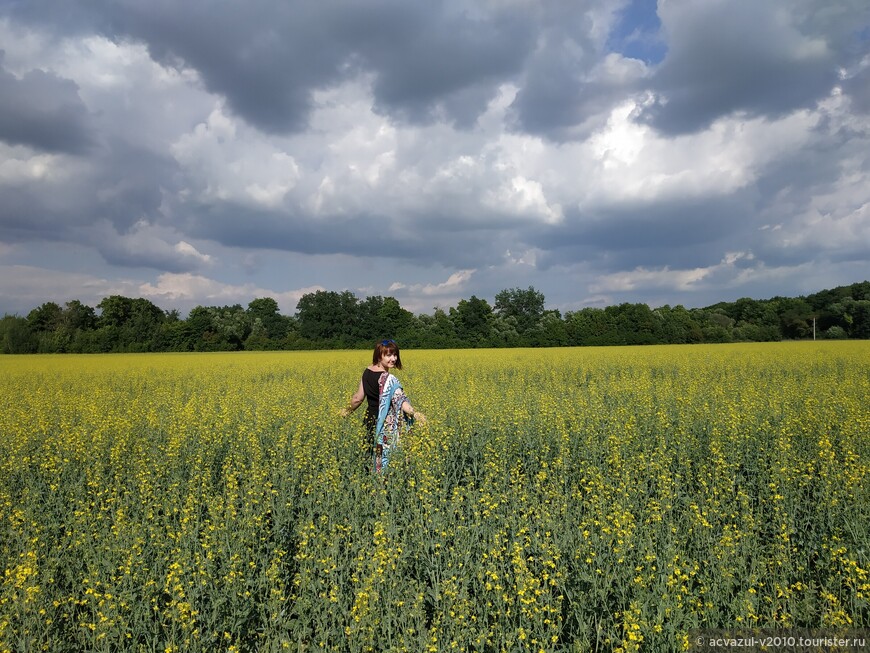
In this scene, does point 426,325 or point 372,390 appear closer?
point 372,390

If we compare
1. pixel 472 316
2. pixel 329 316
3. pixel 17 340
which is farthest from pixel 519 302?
pixel 17 340

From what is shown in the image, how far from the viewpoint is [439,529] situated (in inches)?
175

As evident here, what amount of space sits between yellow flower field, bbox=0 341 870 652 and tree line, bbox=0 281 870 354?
127 feet

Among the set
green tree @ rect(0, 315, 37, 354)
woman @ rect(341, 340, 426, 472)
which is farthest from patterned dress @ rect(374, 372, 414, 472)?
green tree @ rect(0, 315, 37, 354)

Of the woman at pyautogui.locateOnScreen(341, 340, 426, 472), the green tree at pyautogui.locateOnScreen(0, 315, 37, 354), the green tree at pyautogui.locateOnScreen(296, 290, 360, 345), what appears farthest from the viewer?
the green tree at pyautogui.locateOnScreen(296, 290, 360, 345)

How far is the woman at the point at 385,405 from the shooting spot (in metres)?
6.92

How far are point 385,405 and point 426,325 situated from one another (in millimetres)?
61861

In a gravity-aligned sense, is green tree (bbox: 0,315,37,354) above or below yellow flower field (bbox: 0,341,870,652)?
above

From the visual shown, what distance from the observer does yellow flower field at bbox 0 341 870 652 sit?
11.7 feet

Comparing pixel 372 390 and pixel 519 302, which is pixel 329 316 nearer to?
pixel 519 302

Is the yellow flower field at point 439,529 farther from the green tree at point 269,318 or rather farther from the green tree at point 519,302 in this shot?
the green tree at point 519,302

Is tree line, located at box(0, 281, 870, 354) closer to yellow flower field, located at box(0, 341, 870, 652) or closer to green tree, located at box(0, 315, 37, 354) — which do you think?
green tree, located at box(0, 315, 37, 354)

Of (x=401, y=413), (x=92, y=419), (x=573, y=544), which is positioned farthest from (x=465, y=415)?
(x=92, y=419)

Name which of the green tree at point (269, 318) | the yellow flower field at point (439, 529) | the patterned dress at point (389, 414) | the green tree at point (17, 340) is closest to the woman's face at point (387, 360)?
the patterned dress at point (389, 414)
